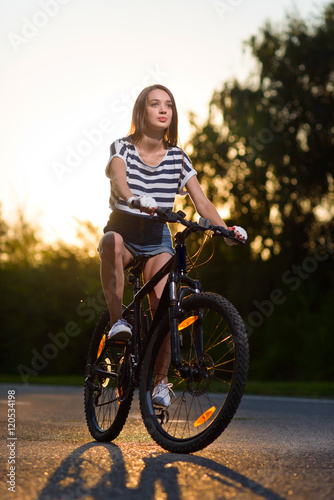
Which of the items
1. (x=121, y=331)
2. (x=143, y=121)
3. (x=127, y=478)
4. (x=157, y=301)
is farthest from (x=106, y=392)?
(x=127, y=478)

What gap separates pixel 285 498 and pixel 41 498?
888 millimetres

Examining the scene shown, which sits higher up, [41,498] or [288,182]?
[288,182]

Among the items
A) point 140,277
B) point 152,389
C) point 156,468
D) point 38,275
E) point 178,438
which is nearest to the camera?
point 156,468

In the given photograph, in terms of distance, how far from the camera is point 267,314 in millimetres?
23953

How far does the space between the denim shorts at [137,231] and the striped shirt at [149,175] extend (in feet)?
0.28

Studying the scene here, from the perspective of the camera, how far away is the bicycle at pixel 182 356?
3.94 m

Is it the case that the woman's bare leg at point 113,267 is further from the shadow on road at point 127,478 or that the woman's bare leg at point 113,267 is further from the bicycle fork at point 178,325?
the shadow on road at point 127,478

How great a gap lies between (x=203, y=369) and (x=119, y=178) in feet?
4.31

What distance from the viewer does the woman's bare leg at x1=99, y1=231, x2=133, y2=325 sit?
475 centimetres

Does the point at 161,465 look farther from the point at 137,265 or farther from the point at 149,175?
the point at 149,175

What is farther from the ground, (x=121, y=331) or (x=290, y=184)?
(x=290, y=184)

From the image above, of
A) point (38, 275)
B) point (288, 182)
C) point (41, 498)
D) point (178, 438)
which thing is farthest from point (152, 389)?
point (38, 275)

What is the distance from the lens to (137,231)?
4809 millimetres

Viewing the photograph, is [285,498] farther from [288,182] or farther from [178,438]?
[288,182]
